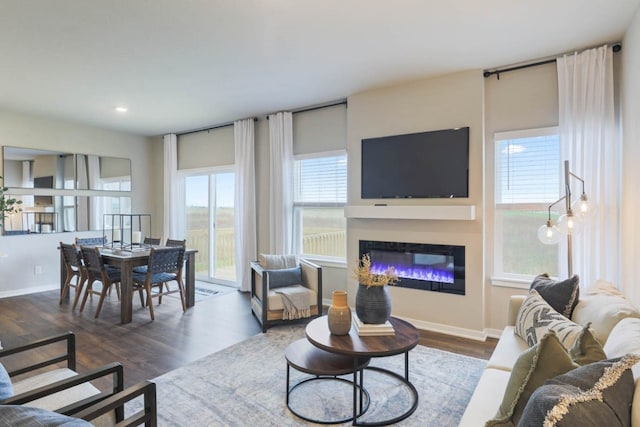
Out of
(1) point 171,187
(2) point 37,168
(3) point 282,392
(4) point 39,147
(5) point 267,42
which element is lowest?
(3) point 282,392

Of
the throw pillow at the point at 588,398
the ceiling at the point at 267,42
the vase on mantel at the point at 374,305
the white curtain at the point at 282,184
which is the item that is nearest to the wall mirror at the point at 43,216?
the ceiling at the point at 267,42

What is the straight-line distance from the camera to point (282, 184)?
506cm

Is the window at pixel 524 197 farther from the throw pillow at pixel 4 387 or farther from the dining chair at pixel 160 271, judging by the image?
the throw pillow at pixel 4 387

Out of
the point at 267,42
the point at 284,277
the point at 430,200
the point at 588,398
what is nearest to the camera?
the point at 588,398

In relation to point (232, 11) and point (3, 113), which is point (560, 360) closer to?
point (232, 11)

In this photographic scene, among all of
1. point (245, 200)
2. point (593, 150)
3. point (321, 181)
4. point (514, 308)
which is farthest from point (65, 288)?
point (593, 150)

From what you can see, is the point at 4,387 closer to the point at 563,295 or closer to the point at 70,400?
the point at 70,400

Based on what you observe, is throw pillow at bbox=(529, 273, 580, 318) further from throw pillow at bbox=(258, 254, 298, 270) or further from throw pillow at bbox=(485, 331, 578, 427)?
throw pillow at bbox=(258, 254, 298, 270)

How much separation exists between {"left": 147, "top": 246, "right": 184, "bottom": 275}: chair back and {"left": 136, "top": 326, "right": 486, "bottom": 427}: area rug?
1.54m

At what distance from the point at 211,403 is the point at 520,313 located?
217 cm

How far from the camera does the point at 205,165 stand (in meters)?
6.25

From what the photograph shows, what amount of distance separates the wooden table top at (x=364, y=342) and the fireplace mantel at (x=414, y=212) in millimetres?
1443

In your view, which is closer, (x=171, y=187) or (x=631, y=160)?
(x=631, y=160)

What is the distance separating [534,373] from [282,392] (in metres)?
1.79
